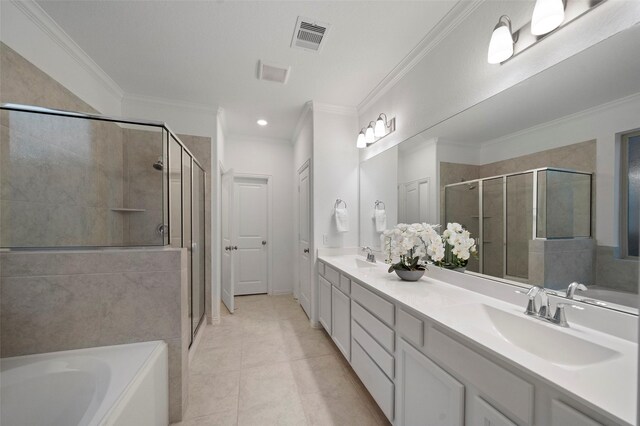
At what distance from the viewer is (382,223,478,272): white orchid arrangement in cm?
150

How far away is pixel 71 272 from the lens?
1.35 meters

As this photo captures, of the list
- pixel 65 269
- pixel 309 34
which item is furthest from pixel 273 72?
pixel 65 269

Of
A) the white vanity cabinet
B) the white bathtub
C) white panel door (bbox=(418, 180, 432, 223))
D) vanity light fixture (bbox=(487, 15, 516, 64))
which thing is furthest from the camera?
white panel door (bbox=(418, 180, 432, 223))

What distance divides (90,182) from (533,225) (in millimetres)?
3051

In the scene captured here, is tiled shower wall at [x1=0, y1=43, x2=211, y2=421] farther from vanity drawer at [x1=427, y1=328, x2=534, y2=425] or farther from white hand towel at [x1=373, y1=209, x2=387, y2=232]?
white hand towel at [x1=373, y1=209, x2=387, y2=232]

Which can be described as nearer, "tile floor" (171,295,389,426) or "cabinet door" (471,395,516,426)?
"cabinet door" (471,395,516,426)

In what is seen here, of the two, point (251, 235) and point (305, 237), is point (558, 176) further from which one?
point (251, 235)

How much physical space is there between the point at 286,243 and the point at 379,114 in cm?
254

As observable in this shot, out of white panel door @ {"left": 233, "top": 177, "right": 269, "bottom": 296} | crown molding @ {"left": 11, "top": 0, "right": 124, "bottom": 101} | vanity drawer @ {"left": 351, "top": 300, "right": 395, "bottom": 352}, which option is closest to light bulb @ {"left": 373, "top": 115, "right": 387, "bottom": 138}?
vanity drawer @ {"left": 351, "top": 300, "right": 395, "bottom": 352}

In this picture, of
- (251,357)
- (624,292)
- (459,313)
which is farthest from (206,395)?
(624,292)

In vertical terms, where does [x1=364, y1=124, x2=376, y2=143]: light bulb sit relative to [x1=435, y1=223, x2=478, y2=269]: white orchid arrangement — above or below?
above

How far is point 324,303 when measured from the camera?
2.55m

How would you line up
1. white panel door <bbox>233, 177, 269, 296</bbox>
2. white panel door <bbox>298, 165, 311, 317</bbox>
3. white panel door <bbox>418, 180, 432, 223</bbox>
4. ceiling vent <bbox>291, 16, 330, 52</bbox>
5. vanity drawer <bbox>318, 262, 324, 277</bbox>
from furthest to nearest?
white panel door <bbox>233, 177, 269, 296</bbox>, white panel door <bbox>298, 165, 311, 317</bbox>, vanity drawer <bbox>318, 262, 324, 277</bbox>, white panel door <bbox>418, 180, 432, 223</bbox>, ceiling vent <bbox>291, 16, 330, 52</bbox>

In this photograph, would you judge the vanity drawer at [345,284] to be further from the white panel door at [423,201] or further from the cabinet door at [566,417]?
the cabinet door at [566,417]
